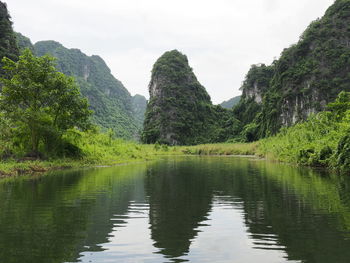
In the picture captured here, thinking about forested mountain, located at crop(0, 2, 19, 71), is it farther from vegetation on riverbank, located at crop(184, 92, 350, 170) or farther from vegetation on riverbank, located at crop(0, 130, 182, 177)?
vegetation on riverbank, located at crop(184, 92, 350, 170)

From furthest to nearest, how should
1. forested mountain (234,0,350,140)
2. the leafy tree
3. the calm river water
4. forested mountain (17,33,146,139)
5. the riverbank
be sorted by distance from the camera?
forested mountain (17,33,146,139) → forested mountain (234,0,350,140) → the leafy tree → the riverbank → the calm river water

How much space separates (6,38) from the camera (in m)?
49.2

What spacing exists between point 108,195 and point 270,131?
76129 millimetres

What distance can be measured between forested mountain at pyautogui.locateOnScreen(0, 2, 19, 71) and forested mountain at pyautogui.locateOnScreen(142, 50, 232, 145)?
61.1 meters

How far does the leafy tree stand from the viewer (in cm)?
2309

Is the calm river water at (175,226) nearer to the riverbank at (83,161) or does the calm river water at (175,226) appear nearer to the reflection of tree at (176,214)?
the reflection of tree at (176,214)

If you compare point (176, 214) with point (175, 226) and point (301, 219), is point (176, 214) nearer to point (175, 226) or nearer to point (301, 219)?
point (175, 226)

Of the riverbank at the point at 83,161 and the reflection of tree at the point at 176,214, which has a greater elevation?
the riverbank at the point at 83,161

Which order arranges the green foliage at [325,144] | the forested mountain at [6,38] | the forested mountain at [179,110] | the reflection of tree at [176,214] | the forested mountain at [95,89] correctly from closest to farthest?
the reflection of tree at [176,214] → the green foliage at [325,144] → the forested mountain at [6,38] → the forested mountain at [179,110] → the forested mountain at [95,89]

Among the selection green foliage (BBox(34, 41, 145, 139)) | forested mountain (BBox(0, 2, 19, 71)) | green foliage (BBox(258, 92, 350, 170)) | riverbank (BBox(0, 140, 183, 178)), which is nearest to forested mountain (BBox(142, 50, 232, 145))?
green foliage (BBox(34, 41, 145, 139))

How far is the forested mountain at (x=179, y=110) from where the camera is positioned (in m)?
109

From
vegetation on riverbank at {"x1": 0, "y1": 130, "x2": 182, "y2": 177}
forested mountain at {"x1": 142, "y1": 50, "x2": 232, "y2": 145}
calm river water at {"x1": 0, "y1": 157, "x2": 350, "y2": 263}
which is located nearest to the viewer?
calm river water at {"x1": 0, "y1": 157, "x2": 350, "y2": 263}

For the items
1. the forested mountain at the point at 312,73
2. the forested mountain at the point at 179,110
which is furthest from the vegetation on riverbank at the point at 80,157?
the forested mountain at the point at 179,110

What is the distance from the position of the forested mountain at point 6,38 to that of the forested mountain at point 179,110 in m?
61.1
